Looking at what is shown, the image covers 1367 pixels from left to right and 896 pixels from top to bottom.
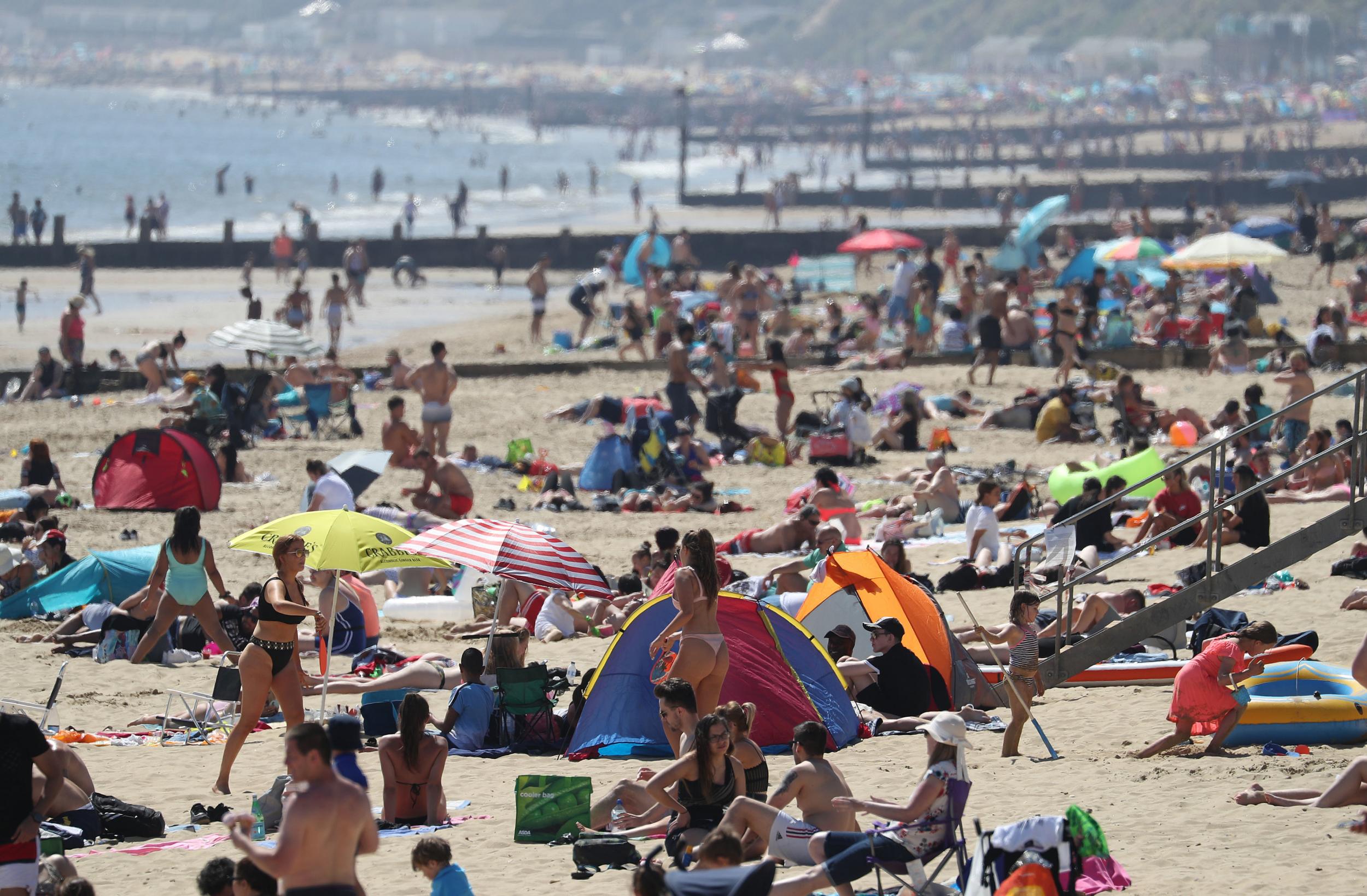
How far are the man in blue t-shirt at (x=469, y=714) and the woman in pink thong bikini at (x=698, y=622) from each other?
1280mm

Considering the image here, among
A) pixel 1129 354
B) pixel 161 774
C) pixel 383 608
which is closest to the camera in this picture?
pixel 161 774

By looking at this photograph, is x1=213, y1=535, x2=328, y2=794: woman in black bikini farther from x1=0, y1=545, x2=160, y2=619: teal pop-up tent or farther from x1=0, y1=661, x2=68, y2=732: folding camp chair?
x1=0, y1=545, x2=160, y2=619: teal pop-up tent

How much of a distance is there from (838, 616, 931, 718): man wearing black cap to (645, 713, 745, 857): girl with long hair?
225 centimetres

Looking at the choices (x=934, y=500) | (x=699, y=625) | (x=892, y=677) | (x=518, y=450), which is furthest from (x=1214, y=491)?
(x=518, y=450)

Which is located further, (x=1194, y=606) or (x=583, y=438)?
(x=583, y=438)

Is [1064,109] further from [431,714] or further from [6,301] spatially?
[431,714]

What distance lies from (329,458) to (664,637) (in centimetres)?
954

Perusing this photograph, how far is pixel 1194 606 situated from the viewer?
26.8ft

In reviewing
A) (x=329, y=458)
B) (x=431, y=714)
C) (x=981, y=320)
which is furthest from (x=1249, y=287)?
(x=431, y=714)

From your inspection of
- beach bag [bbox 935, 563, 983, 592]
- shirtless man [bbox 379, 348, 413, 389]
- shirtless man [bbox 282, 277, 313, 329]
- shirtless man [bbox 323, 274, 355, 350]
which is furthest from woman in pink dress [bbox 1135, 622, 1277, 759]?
shirtless man [bbox 282, 277, 313, 329]

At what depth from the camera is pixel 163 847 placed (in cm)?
652

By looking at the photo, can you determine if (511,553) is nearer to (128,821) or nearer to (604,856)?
(128,821)

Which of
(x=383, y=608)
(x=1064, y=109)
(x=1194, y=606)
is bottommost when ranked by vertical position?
(x=383, y=608)

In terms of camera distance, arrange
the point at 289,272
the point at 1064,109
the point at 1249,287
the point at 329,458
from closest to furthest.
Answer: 1. the point at 329,458
2. the point at 1249,287
3. the point at 289,272
4. the point at 1064,109
